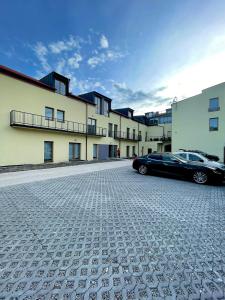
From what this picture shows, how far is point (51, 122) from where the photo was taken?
16.7 metres

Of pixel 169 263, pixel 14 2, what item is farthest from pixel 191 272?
pixel 14 2

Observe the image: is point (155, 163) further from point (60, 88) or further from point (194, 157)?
point (60, 88)

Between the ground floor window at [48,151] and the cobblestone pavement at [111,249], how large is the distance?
11.6 m

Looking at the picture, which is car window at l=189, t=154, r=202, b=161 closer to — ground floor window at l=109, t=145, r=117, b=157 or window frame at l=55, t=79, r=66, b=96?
window frame at l=55, t=79, r=66, b=96

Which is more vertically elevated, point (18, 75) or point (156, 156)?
point (18, 75)

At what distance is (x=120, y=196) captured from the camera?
235 inches

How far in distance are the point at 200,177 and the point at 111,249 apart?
23.0 feet

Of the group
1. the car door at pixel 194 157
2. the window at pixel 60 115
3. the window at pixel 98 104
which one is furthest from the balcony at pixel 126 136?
the car door at pixel 194 157

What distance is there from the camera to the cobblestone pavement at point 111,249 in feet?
6.72

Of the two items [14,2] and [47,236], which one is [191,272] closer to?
[47,236]

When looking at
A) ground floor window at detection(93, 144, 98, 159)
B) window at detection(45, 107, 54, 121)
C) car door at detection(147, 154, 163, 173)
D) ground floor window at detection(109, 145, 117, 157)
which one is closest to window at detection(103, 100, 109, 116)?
ground floor window at detection(109, 145, 117, 157)

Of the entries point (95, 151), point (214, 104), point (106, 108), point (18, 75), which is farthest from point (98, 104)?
point (214, 104)

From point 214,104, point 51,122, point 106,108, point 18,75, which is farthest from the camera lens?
point 106,108

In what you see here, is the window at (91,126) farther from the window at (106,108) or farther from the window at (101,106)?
the window at (106,108)
